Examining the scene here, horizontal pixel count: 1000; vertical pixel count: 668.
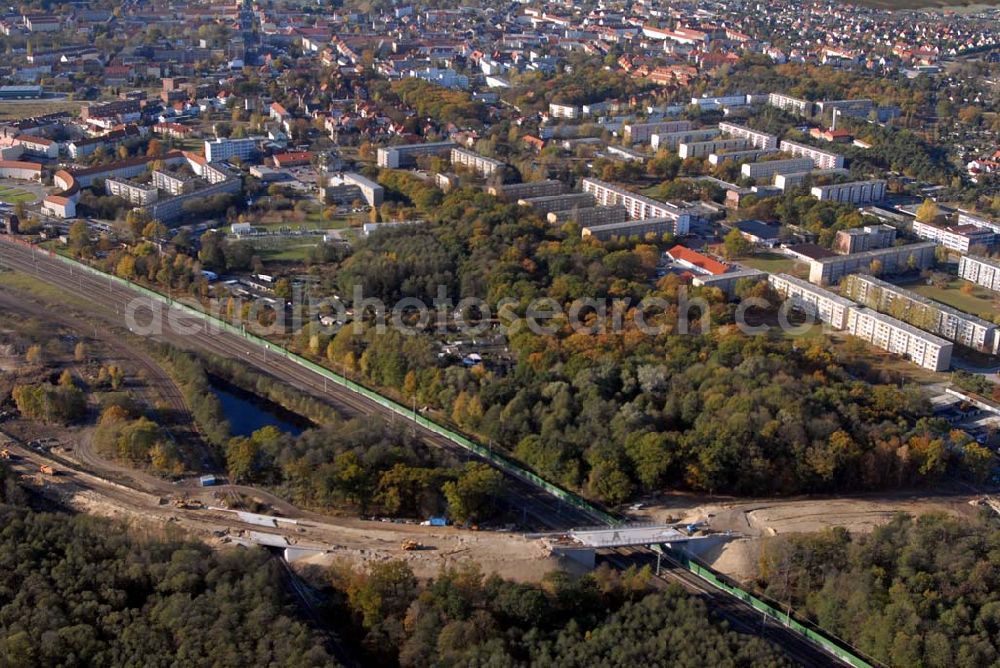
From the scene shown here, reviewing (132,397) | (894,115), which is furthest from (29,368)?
(894,115)

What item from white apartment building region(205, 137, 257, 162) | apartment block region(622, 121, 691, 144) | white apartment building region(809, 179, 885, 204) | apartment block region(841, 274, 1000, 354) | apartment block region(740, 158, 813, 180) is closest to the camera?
apartment block region(841, 274, 1000, 354)

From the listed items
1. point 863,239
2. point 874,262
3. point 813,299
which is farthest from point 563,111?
point 813,299

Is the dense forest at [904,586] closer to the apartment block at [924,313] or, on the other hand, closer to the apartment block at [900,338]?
the apartment block at [900,338]

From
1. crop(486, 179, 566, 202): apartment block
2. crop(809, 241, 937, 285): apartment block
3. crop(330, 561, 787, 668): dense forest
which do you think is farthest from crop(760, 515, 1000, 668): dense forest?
crop(486, 179, 566, 202): apartment block

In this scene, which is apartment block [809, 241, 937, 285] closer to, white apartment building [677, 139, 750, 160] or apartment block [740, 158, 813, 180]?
apartment block [740, 158, 813, 180]

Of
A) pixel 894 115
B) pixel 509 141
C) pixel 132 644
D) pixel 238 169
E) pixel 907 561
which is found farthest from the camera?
pixel 894 115

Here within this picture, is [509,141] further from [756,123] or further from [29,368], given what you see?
[29,368]
